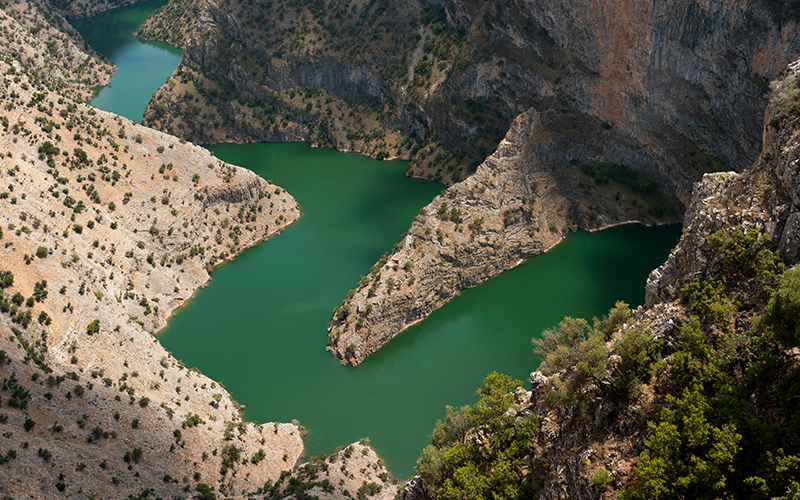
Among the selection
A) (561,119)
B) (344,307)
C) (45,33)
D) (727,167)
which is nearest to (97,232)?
(344,307)

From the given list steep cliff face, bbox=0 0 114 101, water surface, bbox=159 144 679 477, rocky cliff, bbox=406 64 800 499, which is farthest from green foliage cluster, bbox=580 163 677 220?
steep cliff face, bbox=0 0 114 101

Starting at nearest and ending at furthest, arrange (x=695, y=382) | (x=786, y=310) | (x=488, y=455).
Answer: (x=786, y=310) → (x=695, y=382) → (x=488, y=455)

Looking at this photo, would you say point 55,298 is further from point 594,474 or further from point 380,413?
point 594,474

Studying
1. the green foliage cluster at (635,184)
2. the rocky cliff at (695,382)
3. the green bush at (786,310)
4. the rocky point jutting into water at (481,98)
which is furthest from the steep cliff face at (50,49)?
the green bush at (786,310)

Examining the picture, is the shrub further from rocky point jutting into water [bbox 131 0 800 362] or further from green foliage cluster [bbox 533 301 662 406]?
green foliage cluster [bbox 533 301 662 406]

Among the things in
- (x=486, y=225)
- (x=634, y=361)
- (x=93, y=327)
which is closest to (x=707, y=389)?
(x=634, y=361)

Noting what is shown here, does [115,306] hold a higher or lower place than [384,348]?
higher

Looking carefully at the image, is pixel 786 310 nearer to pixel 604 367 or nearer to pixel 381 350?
pixel 604 367
